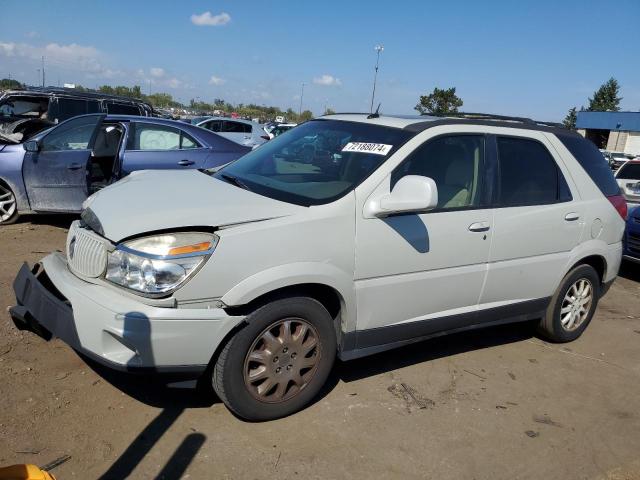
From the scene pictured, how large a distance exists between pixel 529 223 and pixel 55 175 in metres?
5.68

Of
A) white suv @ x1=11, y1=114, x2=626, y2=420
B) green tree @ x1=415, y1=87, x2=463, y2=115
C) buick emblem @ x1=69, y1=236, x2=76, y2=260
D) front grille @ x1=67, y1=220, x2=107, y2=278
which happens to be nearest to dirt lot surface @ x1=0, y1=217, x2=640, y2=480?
white suv @ x1=11, y1=114, x2=626, y2=420

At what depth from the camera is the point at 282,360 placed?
3100 mm

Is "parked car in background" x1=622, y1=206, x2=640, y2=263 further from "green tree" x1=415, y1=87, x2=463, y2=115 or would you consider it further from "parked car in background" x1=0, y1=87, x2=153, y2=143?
"green tree" x1=415, y1=87, x2=463, y2=115

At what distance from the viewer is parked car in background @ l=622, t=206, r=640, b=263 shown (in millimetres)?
7395

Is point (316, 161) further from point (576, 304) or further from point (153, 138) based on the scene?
point (153, 138)

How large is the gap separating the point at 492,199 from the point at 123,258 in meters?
2.55

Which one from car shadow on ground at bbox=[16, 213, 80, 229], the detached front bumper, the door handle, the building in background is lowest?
car shadow on ground at bbox=[16, 213, 80, 229]

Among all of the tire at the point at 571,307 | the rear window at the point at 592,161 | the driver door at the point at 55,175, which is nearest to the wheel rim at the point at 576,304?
the tire at the point at 571,307

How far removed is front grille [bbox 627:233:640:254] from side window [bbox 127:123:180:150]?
635 centimetres

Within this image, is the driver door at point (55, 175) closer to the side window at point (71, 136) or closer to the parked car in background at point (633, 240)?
the side window at point (71, 136)

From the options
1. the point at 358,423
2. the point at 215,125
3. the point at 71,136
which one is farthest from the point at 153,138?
the point at 215,125

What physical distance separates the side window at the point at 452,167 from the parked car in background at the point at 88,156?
411cm

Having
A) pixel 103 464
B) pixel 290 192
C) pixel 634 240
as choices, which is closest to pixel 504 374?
pixel 290 192

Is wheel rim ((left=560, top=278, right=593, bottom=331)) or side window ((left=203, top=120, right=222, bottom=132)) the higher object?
side window ((left=203, top=120, right=222, bottom=132))
